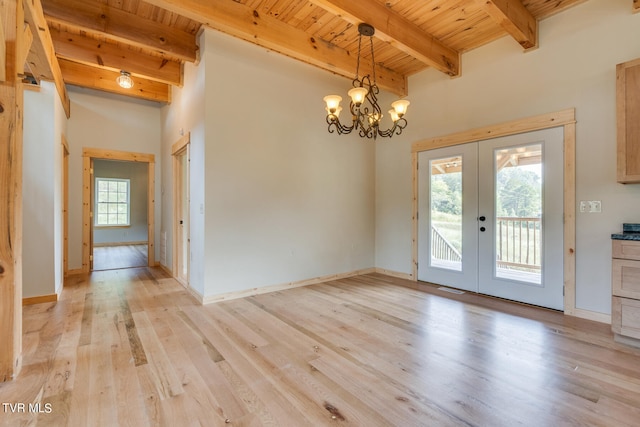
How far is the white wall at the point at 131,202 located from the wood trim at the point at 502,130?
8.60 metres

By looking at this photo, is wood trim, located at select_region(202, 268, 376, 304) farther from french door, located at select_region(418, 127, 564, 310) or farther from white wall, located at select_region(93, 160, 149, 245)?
white wall, located at select_region(93, 160, 149, 245)

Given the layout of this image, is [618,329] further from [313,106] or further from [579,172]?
[313,106]

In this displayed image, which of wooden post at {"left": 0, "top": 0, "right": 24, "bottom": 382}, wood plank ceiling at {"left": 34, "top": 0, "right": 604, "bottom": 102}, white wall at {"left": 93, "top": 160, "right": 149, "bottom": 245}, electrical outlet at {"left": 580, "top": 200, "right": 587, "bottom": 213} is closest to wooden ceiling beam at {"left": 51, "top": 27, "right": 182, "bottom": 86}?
wood plank ceiling at {"left": 34, "top": 0, "right": 604, "bottom": 102}

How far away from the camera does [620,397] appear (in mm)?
1765

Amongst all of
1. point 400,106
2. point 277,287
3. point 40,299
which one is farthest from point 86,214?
point 400,106

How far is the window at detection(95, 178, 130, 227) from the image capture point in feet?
29.7

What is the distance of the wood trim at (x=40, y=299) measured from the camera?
3.45 metres

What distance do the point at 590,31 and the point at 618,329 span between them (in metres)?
2.87

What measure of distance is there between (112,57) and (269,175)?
276 cm

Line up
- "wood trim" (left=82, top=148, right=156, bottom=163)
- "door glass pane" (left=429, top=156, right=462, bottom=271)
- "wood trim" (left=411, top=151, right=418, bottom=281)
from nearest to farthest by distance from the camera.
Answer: "door glass pane" (left=429, top=156, right=462, bottom=271), "wood trim" (left=411, top=151, right=418, bottom=281), "wood trim" (left=82, top=148, right=156, bottom=163)

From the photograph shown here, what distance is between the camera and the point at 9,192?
1949 mm

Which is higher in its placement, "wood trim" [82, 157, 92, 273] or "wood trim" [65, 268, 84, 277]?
"wood trim" [82, 157, 92, 273]

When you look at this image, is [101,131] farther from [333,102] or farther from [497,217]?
[497,217]

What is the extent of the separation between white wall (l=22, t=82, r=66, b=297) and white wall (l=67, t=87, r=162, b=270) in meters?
1.94
